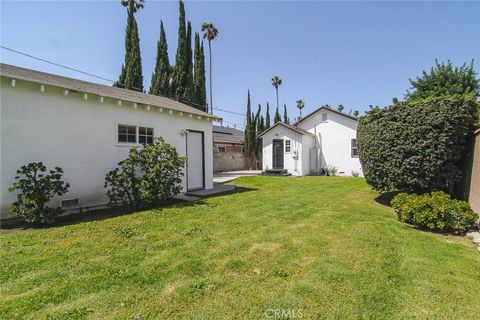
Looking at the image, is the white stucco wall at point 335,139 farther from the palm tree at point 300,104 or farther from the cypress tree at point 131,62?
the palm tree at point 300,104

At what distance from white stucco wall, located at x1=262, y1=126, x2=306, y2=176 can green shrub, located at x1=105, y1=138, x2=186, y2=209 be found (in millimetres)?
11687

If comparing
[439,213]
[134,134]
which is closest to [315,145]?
[439,213]

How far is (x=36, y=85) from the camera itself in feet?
18.6

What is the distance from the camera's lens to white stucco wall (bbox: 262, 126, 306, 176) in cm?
1709

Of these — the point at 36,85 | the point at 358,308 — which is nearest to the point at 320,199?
the point at 358,308

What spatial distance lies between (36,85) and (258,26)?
10161 mm

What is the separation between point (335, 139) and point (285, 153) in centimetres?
385

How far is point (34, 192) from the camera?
5219mm

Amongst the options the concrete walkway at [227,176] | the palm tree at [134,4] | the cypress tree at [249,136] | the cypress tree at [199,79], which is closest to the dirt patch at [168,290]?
the concrete walkway at [227,176]

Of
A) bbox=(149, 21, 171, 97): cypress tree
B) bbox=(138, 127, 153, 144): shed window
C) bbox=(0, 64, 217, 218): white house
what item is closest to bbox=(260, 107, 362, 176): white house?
bbox=(149, 21, 171, 97): cypress tree

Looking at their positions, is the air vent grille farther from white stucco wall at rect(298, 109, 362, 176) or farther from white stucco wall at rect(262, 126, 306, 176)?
white stucco wall at rect(298, 109, 362, 176)

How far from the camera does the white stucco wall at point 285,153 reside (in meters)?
17.1

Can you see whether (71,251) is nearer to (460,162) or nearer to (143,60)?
(460,162)

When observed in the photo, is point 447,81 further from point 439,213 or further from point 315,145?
point 439,213
